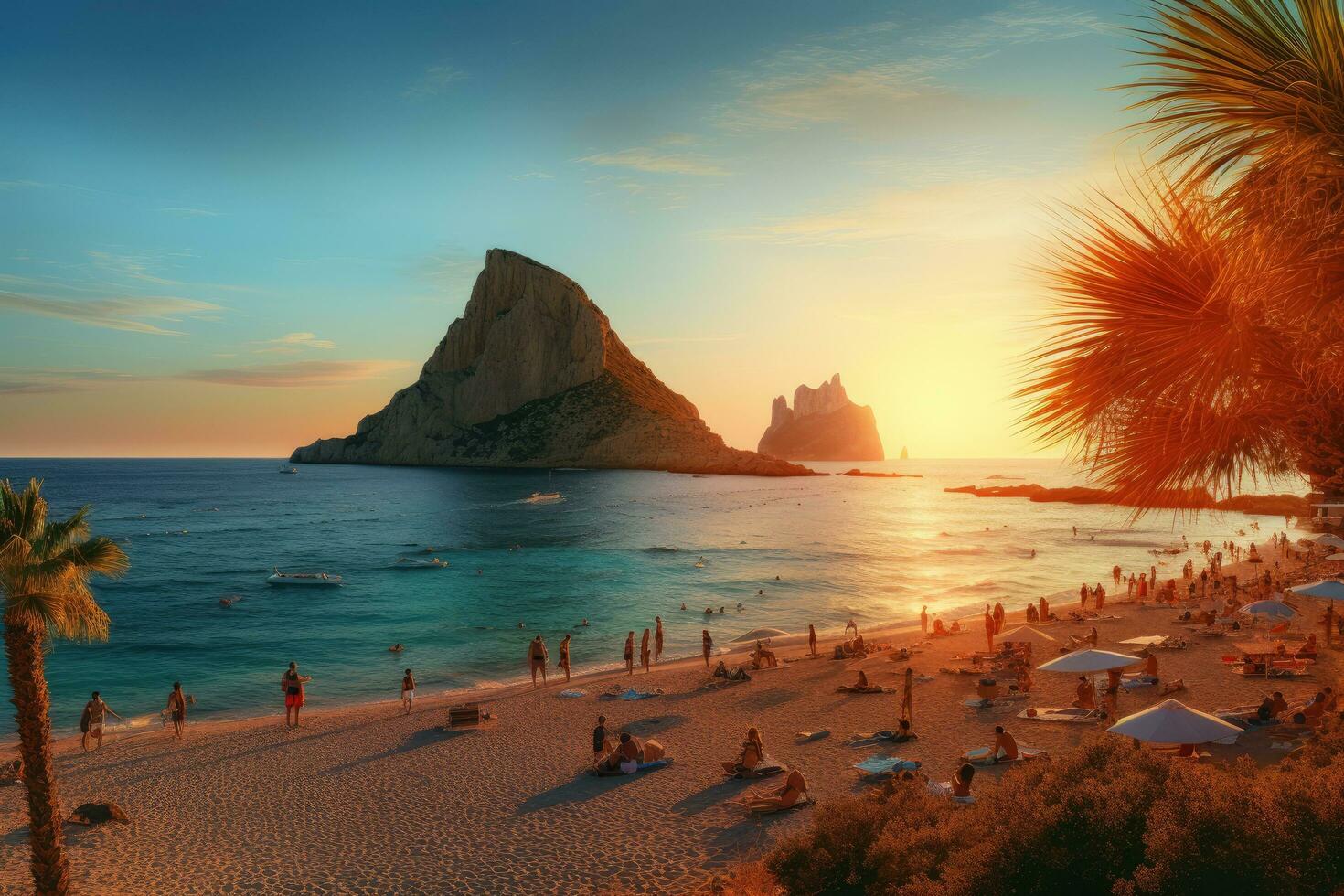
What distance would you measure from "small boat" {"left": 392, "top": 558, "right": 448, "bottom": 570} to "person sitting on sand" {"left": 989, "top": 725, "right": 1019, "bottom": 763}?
46.8m

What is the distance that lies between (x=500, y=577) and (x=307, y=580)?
462 inches

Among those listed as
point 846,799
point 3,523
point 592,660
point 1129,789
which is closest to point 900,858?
point 846,799

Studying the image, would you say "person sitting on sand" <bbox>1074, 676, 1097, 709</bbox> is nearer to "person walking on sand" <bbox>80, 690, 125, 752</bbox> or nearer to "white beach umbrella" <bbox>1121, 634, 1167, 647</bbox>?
"white beach umbrella" <bbox>1121, 634, 1167, 647</bbox>

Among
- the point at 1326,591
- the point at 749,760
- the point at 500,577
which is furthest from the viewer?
the point at 500,577

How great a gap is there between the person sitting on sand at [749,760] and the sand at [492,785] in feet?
1.08

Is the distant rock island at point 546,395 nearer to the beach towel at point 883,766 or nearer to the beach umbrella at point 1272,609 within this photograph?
the beach umbrella at point 1272,609

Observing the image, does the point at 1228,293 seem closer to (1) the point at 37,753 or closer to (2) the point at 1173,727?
(2) the point at 1173,727

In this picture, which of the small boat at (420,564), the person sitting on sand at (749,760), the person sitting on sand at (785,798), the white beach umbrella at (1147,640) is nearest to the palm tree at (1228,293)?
the person sitting on sand at (785,798)

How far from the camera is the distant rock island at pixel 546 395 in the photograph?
597 feet

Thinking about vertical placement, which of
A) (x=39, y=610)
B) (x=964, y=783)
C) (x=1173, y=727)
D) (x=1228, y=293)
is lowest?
(x=964, y=783)

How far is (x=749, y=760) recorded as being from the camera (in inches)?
579

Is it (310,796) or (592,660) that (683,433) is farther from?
(310,796)

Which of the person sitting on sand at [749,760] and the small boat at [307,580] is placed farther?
the small boat at [307,580]

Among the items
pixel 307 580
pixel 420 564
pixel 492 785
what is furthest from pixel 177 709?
pixel 420 564
